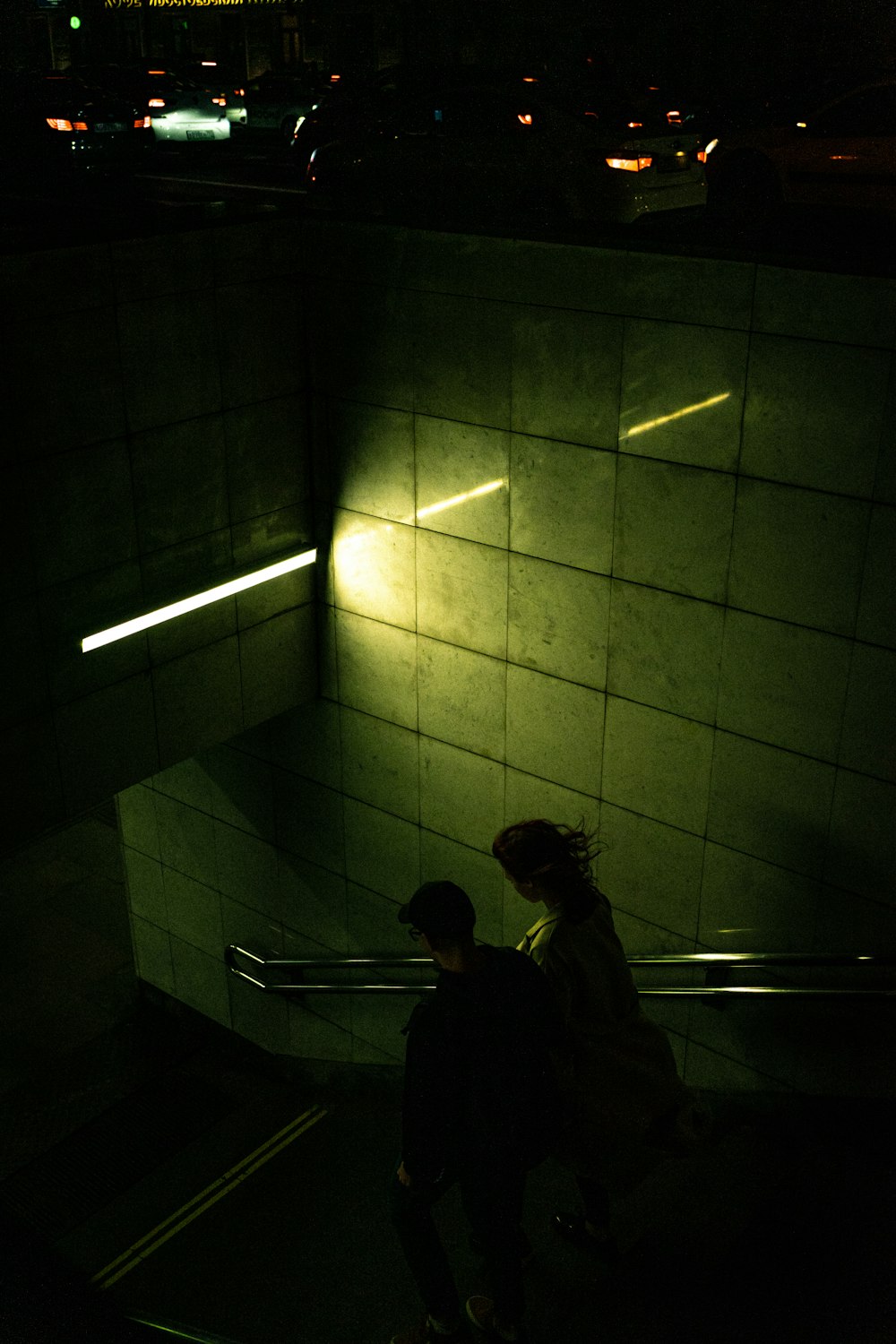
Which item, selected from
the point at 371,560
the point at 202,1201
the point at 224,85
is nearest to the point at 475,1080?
the point at 371,560

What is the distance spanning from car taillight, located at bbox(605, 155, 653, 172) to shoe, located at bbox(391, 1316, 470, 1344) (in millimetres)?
11176

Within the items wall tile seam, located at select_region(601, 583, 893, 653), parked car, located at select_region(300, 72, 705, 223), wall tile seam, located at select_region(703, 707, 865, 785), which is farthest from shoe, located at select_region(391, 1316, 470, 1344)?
parked car, located at select_region(300, 72, 705, 223)

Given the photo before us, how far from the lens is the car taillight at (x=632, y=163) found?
12.5 metres

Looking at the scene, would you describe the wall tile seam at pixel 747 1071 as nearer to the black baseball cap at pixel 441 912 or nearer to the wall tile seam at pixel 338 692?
the wall tile seam at pixel 338 692

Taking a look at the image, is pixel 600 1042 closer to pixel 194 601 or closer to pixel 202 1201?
pixel 194 601

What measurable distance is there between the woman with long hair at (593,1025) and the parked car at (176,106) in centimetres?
2303

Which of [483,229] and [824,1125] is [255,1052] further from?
[483,229]

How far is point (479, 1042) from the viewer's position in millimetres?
3930

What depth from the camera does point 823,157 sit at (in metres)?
11.8

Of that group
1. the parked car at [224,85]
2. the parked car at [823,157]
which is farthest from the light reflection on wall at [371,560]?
the parked car at [224,85]

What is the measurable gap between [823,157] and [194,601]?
8088 mm

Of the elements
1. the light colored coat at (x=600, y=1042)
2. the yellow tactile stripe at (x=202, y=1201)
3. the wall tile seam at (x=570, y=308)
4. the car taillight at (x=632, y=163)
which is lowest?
the yellow tactile stripe at (x=202, y=1201)

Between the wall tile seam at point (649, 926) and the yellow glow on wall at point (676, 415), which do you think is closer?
the yellow glow on wall at point (676, 415)

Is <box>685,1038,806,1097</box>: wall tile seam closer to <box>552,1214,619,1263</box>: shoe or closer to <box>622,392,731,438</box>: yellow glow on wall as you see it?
<box>552,1214,619,1263</box>: shoe
